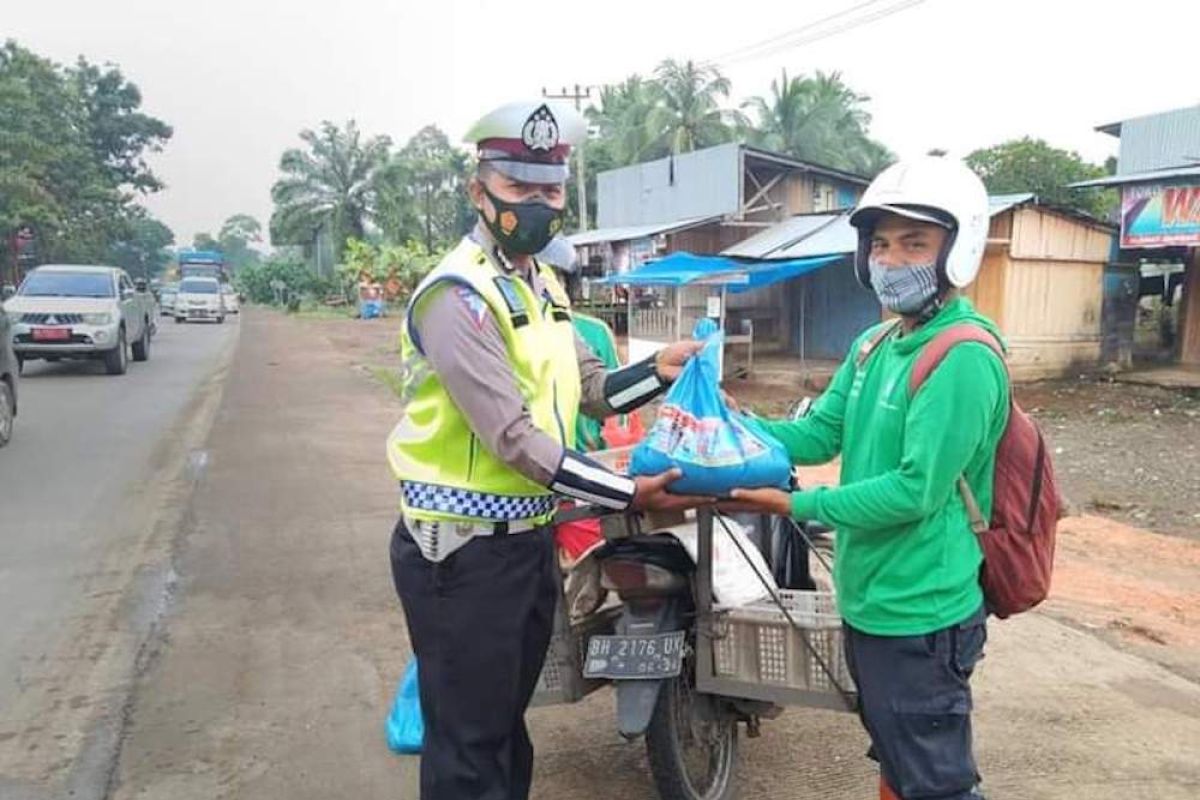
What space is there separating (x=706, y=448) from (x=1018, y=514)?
654mm

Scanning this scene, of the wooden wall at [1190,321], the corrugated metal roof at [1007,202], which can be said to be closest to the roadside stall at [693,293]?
the corrugated metal roof at [1007,202]

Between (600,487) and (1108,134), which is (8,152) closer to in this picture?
(1108,134)

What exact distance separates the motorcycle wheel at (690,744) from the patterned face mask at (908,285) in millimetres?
1365

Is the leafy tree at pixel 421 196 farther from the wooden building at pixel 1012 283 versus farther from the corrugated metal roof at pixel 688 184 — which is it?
the wooden building at pixel 1012 283

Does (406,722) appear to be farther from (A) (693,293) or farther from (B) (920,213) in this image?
(A) (693,293)

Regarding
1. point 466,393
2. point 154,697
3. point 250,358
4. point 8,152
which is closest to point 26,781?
point 154,697

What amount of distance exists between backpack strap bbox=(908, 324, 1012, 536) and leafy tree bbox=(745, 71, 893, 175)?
3904 cm

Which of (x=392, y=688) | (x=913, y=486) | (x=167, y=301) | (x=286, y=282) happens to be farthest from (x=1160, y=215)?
(x=286, y=282)

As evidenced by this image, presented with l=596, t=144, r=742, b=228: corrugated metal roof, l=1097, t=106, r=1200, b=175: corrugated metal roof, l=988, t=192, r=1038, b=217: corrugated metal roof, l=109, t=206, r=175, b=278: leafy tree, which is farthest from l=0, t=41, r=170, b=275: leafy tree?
l=1097, t=106, r=1200, b=175: corrugated metal roof

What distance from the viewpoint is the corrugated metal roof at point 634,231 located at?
22.8 metres

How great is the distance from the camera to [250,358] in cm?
1947

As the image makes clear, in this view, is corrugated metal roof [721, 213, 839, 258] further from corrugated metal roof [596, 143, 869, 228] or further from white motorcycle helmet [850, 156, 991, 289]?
white motorcycle helmet [850, 156, 991, 289]

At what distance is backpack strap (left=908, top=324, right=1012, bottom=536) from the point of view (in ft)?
6.35

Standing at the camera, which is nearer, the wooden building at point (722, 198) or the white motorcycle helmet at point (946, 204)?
the white motorcycle helmet at point (946, 204)
